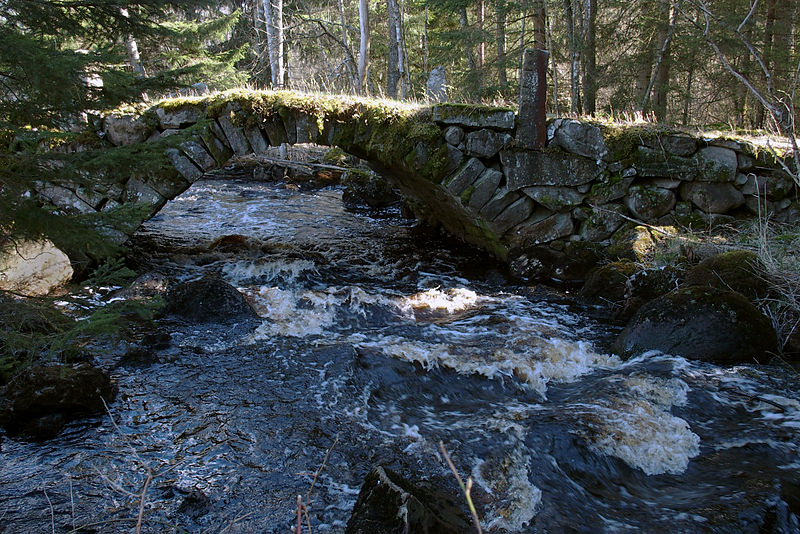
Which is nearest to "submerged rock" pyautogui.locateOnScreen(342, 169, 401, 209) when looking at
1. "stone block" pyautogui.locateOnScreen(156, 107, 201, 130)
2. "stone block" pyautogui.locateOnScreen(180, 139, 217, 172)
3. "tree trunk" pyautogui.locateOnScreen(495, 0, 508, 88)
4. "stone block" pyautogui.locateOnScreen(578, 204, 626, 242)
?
"tree trunk" pyautogui.locateOnScreen(495, 0, 508, 88)

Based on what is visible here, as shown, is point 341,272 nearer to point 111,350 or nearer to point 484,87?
point 111,350

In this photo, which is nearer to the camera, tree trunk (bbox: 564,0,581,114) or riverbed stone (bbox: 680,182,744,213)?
riverbed stone (bbox: 680,182,744,213)

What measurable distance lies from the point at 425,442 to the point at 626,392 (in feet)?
5.35

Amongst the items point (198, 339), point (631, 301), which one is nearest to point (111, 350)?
point (198, 339)

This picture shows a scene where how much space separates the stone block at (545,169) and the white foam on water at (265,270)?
297 centimetres

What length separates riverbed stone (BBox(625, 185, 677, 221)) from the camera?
21.4 feet

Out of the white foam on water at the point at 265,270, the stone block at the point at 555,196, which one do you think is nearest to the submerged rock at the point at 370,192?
the white foam on water at the point at 265,270

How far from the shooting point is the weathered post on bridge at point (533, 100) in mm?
6488

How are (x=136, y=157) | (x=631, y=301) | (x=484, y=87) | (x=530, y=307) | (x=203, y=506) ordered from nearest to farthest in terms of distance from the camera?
(x=203, y=506)
(x=136, y=157)
(x=631, y=301)
(x=530, y=307)
(x=484, y=87)

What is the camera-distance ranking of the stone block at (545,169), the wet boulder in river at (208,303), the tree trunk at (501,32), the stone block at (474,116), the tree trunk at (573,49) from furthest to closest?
the tree trunk at (501,32) → the tree trunk at (573,49) → the stone block at (474,116) → the stone block at (545,169) → the wet boulder in river at (208,303)

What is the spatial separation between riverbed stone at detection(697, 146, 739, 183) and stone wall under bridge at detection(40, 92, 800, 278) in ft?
0.04

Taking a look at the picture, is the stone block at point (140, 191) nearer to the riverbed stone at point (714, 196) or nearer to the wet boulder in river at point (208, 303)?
the wet boulder in river at point (208, 303)

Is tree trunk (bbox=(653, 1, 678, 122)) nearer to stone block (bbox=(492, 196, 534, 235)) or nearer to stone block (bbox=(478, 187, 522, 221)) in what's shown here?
stone block (bbox=(492, 196, 534, 235))

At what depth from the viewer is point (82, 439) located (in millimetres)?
3537
